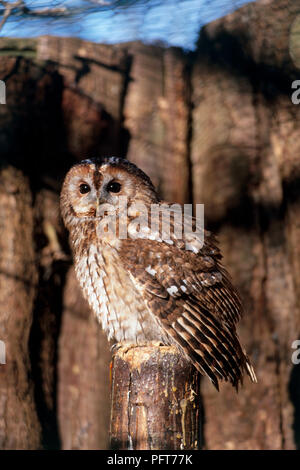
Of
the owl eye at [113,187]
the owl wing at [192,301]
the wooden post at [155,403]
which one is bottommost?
the wooden post at [155,403]

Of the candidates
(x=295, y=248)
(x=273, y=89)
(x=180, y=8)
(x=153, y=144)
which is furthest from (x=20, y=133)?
(x=295, y=248)

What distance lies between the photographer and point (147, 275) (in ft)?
6.64

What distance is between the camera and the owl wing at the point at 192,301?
188 cm

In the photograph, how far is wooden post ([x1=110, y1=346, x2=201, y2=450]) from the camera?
66.8 inches

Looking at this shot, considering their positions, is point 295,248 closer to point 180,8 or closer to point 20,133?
point 180,8

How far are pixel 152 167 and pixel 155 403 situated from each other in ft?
6.48

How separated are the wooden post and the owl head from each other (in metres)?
0.81

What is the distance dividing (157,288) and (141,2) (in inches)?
68.5

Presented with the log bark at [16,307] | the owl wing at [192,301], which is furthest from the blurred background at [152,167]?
the owl wing at [192,301]

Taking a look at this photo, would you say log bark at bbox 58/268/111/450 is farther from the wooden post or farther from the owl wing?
the wooden post

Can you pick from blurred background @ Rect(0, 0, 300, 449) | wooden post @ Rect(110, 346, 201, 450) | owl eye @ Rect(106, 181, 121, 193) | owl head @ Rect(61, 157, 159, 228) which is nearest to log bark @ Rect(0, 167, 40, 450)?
blurred background @ Rect(0, 0, 300, 449)

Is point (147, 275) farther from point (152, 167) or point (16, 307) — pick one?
point (152, 167)

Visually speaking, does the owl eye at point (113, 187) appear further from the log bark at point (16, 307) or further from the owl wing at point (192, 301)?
the log bark at point (16, 307)
